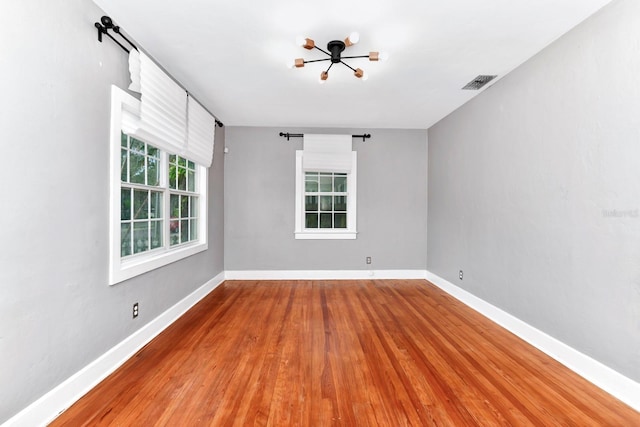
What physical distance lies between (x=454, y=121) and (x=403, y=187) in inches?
53.0

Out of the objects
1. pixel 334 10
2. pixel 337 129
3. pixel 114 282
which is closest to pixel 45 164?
pixel 114 282

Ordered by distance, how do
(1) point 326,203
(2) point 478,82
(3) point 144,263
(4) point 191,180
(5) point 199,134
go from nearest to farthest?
(3) point 144,263, (2) point 478,82, (5) point 199,134, (4) point 191,180, (1) point 326,203

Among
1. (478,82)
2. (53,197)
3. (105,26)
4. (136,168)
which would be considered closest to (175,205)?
(136,168)

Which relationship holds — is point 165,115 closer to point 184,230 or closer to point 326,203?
point 184,230

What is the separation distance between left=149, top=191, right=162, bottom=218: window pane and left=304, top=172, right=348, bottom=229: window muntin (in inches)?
94.8

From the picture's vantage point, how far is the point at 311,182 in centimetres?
495

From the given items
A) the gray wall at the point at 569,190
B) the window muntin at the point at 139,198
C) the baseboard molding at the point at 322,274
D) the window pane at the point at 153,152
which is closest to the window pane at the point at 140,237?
the window muntin at the point at 139,198

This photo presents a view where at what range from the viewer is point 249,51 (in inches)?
99.4

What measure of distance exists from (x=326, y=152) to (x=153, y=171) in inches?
106

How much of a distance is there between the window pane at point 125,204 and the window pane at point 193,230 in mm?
1379

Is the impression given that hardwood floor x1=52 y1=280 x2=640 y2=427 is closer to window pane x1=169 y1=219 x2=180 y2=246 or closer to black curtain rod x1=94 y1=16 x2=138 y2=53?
window pane x1=169 y1=219 x2=180 y2=246

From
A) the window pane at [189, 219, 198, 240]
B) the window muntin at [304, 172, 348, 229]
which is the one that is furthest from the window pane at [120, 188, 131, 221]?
the window muntin at [304, 172, 348, 229]

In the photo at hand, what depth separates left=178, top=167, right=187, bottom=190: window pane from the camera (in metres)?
3.46

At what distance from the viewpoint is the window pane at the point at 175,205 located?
328 cm
